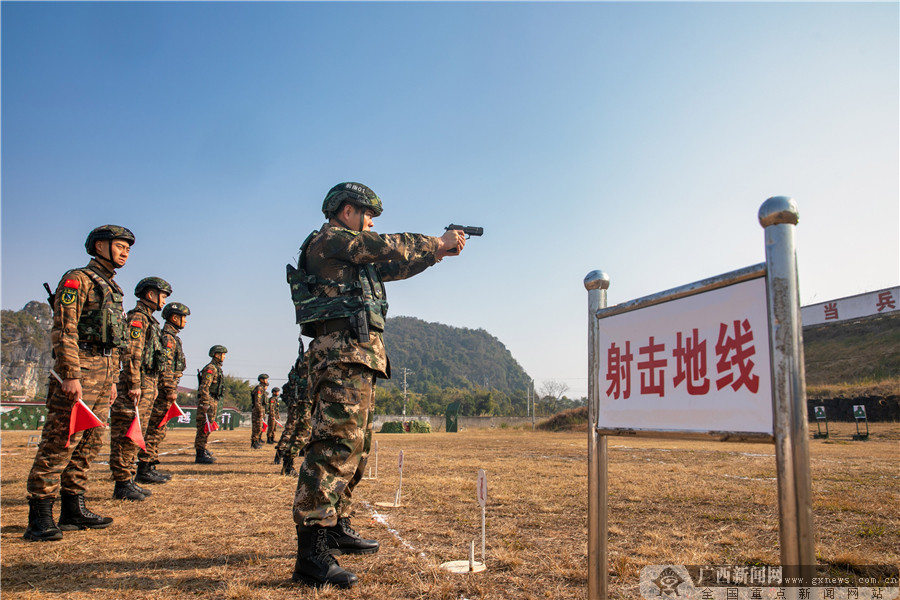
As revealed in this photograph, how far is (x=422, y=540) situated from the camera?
12.9 ft

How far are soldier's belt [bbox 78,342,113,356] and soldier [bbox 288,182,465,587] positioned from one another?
2.59 metres

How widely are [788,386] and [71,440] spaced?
5.18 meters

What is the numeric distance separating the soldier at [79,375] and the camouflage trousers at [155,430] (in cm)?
277

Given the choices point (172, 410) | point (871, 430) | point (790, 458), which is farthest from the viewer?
point (871, 430)

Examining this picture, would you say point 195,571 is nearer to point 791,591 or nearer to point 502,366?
point 791,591

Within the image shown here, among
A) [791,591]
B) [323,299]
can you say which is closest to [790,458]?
[791,591]

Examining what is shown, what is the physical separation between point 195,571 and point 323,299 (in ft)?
6.08

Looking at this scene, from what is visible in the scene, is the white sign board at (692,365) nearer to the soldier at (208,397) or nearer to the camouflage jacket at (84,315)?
the camouflage jacket at (84,315)

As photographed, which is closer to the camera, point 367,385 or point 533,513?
point 367,385

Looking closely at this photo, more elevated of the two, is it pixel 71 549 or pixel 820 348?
pixel 820 348

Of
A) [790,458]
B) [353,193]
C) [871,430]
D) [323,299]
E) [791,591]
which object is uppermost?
[353,193]

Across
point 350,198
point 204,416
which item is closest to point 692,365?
point 350,198

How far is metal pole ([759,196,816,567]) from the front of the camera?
1442mm

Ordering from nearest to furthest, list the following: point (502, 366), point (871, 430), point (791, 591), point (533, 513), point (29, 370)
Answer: point (791, 591) < point (533, 513) < point (871, 430) < point (29, 370) < point (502, 366)
